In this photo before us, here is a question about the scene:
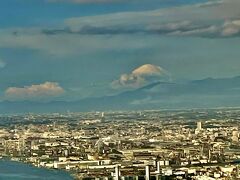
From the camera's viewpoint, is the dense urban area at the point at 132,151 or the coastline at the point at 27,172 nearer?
the dense urban area at the point at 132,151

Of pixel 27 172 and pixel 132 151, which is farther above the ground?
pixel 132 151

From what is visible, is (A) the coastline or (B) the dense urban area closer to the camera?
(B) the dense urban area

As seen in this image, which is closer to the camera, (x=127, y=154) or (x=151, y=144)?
(x=127, y=154)

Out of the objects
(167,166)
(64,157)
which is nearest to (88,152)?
(64,157)

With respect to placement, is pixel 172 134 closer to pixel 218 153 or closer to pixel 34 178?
pixel 218 153

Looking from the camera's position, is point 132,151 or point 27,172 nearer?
point 27,172

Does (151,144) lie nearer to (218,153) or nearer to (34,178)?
(218,153)

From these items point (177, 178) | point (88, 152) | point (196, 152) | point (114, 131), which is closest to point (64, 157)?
point (88, 152)

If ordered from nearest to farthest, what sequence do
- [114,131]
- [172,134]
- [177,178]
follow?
[177,178] < [172,134] < [114,131]

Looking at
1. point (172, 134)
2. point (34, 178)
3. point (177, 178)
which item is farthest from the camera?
point (172, 134)
